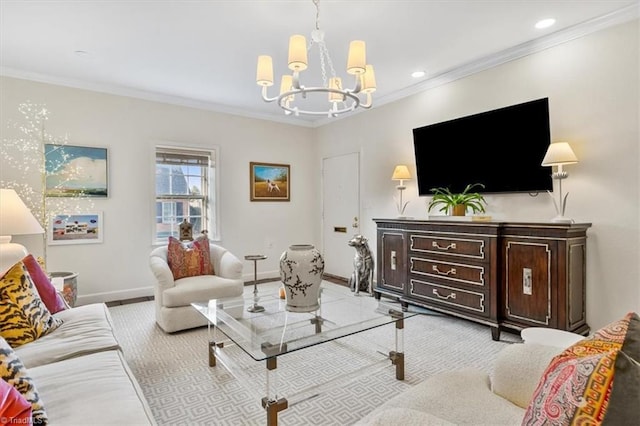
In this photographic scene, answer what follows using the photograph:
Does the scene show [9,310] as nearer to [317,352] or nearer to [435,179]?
[317,352]

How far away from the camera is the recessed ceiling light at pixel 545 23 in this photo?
275cm

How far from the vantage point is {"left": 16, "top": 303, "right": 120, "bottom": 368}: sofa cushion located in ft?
A: 5.40

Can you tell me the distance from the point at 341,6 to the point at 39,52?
9.74ft

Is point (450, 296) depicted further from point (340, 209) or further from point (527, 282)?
point (340, 209)

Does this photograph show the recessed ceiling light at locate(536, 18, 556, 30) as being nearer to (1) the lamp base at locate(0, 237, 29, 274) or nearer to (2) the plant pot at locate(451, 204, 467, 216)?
(2) the plant pot at locate(451, 204, 467, 216)

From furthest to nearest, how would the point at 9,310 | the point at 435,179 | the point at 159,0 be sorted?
1. the point at 435,179
2. the point at 159,0
3. the point at 9,310

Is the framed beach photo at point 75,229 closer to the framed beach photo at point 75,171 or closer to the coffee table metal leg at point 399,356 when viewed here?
the framed beach photo at point 75,171

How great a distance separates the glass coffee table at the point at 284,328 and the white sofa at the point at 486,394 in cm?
65

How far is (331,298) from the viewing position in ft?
9.02

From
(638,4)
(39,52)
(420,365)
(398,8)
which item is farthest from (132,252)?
(638,4)

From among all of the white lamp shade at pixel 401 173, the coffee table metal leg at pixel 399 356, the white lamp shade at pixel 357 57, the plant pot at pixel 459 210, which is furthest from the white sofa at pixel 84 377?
the white lamp shade at pixel 401 173

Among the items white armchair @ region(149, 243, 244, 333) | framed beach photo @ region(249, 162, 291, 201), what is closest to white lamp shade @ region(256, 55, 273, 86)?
white armchair @ region(149, 243, 244, 333)

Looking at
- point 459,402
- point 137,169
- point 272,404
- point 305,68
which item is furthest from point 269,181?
point 459,402

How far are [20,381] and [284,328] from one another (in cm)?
128
